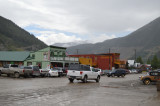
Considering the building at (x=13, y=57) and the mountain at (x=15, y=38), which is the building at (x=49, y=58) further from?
the mountain at (x=15, y=38)

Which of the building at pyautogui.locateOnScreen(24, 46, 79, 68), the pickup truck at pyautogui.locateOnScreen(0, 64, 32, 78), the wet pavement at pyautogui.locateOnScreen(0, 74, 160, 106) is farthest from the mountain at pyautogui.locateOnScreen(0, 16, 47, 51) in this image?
the wet pavement at pyautogui.locateOnScreen(0, 74, 160, 106)

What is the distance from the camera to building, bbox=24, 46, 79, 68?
60.0 meters

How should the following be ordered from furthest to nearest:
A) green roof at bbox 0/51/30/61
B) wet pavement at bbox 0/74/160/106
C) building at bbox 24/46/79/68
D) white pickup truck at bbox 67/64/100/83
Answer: green roof at bbox 0/51/30/61
building at bbox 24/46/79/68
white pickup truck at bbox 67/64/100/83
wet pavement at bbox 0/74/160/106

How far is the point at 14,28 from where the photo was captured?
152 metres

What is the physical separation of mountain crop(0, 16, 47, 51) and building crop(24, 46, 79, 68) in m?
67.2

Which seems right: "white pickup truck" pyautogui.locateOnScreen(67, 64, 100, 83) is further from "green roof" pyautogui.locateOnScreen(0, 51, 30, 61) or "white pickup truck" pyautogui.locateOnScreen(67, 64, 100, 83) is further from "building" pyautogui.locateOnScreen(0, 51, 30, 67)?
"green roof" pyautogui.locateOnScreen(0, 51, 30, 61)

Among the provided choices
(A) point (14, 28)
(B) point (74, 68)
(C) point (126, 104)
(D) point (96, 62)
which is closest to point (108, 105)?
(C) point (126, 104)

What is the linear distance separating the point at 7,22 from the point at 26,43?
779 inches

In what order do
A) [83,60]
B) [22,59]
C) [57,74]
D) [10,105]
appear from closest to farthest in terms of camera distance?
[10,105] < [57,74] < [22,59] < [83,60]

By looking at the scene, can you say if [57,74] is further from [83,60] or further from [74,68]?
[83,60]

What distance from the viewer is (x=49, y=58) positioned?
59.5m

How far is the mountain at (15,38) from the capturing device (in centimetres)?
13330

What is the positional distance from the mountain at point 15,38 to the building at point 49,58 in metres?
67.2

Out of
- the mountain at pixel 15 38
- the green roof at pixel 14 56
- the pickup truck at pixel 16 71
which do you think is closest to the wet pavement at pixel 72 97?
the pickup truck at pixel 16 71
